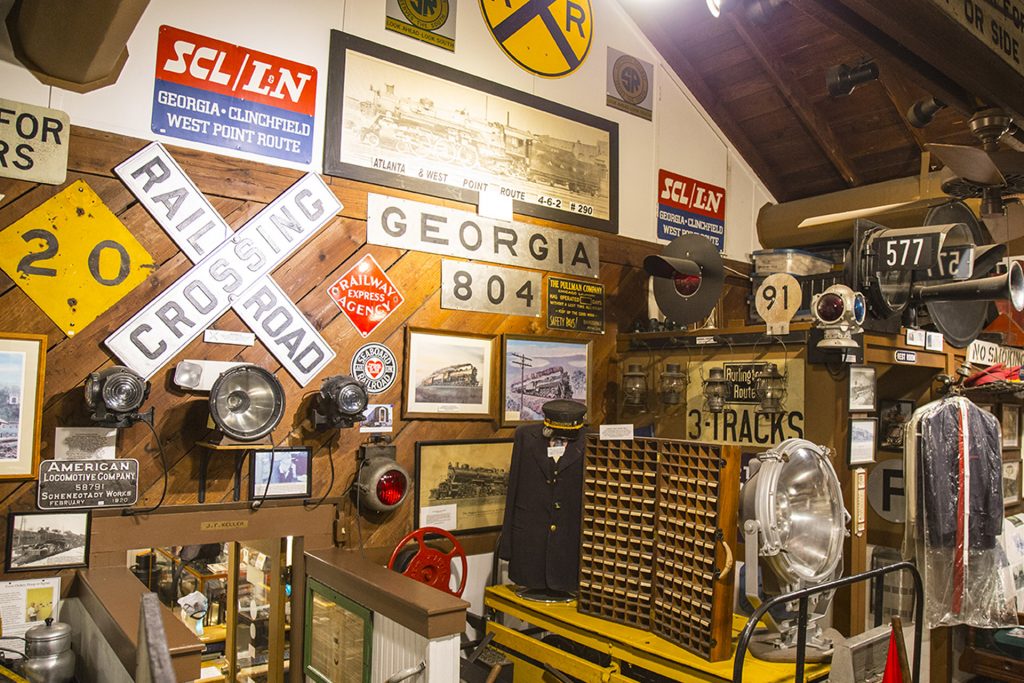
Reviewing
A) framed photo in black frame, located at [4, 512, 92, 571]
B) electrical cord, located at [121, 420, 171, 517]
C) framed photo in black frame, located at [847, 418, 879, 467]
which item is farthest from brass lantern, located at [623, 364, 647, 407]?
framed photo in black frame, located at [4, 512, 92, 571]

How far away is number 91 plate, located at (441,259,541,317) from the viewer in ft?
13.5

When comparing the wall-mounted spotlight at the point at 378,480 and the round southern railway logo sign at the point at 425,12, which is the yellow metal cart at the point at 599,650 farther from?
the round southern railway logo sign at the point at 425,12

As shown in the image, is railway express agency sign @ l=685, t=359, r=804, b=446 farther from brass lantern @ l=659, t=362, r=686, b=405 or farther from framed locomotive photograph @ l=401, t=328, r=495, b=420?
framed locomotive photograph @ l=401, t=328, r=495, b=420

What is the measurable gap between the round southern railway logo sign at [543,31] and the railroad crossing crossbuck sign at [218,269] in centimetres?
160

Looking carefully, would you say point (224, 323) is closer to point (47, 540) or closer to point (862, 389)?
point (47, 540)

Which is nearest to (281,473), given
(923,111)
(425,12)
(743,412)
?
(743,412)

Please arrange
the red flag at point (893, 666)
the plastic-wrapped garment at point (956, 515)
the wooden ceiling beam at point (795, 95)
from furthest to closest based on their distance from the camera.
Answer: the wooden ceiling beam at point (795, 95) → the plastic-wrapped garment at point (956, 515) → the red flag at point (893, 666)

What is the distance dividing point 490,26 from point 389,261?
5.31 ft

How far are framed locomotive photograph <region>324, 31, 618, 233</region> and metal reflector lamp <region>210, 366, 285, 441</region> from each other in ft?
3.82

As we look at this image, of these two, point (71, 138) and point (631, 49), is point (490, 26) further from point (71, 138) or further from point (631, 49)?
point (71, 138)

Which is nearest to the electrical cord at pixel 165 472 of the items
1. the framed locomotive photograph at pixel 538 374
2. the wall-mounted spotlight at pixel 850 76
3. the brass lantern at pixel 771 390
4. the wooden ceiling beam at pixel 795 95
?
the framed locomotive photograph at pixel 538 374

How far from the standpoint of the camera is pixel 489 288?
14.0ft

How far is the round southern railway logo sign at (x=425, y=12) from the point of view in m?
4.04

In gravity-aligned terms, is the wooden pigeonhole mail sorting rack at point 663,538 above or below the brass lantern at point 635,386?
below
